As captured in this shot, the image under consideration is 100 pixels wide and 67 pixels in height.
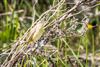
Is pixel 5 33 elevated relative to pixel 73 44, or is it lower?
elevated

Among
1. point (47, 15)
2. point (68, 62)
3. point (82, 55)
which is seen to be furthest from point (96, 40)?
point (47, 15)

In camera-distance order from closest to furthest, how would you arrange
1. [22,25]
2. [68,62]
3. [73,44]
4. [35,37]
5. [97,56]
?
[35,37]
[68,62]
[97,56]
[22,25]
[73,44]

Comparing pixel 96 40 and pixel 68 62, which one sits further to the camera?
pixel 96 40

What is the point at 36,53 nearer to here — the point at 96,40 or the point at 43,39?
the point at 43,39

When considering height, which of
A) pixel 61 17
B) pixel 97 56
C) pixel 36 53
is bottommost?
pixel 97 56

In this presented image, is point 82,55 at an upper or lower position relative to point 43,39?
lower

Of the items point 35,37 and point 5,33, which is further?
point 5,33

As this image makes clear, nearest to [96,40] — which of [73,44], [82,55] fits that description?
[73,44]

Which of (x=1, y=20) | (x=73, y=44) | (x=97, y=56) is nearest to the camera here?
(x=97, y=56)

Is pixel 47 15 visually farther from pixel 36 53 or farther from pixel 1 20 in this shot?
pixel 1 20
